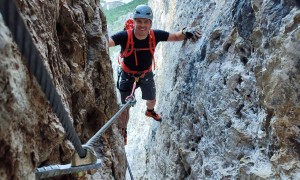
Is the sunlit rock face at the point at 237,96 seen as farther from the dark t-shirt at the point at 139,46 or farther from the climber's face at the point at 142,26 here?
the climber's face at the point at 142,26

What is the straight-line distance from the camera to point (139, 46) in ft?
15.8

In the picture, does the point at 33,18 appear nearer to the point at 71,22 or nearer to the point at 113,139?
the point at 71,22

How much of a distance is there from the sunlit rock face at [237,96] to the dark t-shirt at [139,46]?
1.56 feet

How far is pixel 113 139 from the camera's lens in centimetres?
416

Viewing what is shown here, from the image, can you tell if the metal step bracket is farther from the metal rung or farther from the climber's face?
the climber's face

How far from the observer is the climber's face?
470cm

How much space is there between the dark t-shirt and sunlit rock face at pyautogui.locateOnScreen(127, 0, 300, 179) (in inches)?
18.7

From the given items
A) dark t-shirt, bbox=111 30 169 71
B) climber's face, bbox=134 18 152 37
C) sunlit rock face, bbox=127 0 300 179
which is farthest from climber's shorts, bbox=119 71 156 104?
climber's face, bbox=134 18 152 37

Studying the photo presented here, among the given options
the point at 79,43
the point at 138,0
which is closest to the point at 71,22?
the point at 79,43

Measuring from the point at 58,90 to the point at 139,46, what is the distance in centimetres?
271

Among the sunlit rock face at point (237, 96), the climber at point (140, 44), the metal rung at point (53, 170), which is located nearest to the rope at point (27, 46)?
the metal rung at point (53, 170)

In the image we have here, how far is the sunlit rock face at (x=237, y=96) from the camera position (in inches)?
99.9

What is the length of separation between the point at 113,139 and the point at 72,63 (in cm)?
136

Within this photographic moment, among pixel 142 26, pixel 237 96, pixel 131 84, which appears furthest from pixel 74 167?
pixel 131 84
